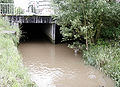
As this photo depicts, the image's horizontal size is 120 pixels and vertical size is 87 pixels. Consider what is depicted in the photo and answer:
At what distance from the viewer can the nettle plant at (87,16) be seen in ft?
24.2

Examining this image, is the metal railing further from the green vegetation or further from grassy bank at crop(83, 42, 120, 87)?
grassy bank at crop(83, 42, 120, 87)

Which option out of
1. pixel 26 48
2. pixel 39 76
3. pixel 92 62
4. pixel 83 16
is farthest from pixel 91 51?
pixel 26 48

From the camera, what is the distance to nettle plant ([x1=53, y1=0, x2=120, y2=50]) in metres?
7.38

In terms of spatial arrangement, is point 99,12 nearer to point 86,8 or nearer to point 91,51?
point 86,8

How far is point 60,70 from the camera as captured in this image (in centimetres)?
678

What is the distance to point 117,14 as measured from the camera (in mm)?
7770

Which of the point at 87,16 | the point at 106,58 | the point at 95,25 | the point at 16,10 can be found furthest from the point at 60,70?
the point at 16,10

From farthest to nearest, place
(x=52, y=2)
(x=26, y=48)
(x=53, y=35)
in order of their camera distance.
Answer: (x=53, y=35) → (x=26, y=48) → (x=52, y=2)

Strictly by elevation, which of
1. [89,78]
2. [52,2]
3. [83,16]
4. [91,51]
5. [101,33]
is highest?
[52,2]

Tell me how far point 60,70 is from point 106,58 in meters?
1.70

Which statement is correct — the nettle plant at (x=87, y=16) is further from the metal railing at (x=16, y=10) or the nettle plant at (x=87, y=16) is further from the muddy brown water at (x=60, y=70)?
the metal railing at (x=16, y=10)

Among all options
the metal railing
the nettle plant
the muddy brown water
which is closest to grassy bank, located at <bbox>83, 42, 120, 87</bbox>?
the muddy brown water

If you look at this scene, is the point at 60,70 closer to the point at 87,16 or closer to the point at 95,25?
the point at 87,16

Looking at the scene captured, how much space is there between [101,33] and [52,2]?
8.92 feet
